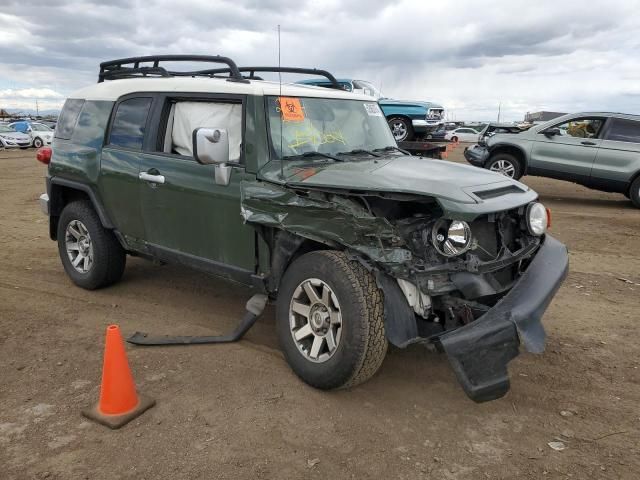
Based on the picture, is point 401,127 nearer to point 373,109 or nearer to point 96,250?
point 373,109

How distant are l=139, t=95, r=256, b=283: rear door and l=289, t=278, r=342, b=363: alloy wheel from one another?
0.58m

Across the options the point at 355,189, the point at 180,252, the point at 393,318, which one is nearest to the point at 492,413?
the point at 393,318

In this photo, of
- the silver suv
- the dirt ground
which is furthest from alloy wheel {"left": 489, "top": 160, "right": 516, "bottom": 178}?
the dirt ground

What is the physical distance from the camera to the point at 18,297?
5.32 m

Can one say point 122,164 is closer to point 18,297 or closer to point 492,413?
point 18,297

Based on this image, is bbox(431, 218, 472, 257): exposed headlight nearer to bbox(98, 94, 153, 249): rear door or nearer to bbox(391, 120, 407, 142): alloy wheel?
bbox(98, 94, 153, 249): rear door

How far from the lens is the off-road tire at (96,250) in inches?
205

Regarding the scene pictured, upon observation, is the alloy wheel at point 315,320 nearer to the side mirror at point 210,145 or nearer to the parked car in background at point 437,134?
the side mirror at point 210,145

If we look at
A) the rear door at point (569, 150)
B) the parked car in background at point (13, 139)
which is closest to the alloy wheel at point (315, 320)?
the rear door at point (569, 150)

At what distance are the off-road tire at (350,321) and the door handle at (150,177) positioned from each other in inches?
62.4

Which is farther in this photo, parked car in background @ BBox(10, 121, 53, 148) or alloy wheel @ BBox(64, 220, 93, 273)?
parked car in background @ BBox(10, 121, 53, 148)

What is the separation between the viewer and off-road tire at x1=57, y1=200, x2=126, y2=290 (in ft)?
17.0

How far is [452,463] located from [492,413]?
0.63m

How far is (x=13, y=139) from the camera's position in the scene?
27.9 meters
